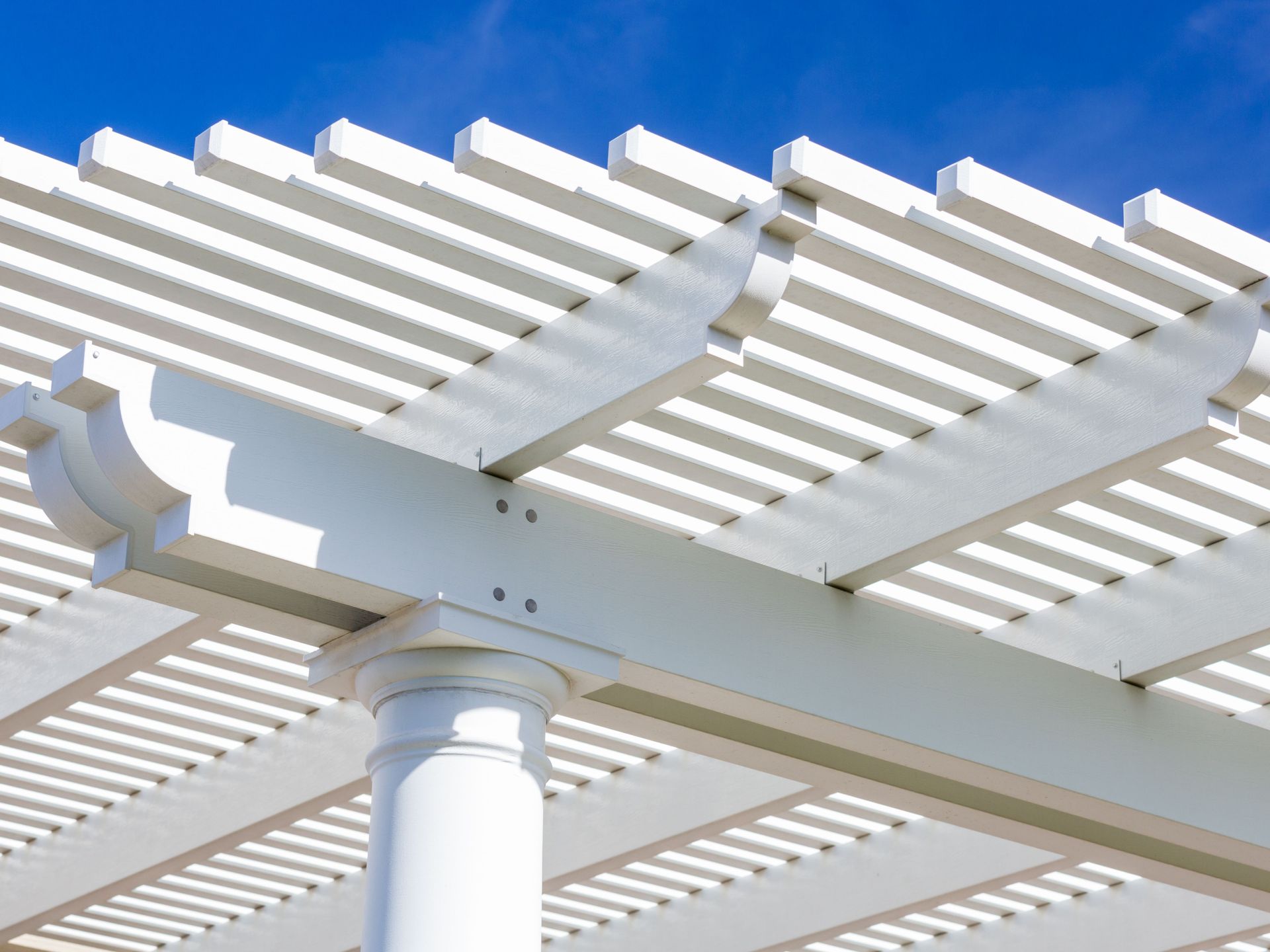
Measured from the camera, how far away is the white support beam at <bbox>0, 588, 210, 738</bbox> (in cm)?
877

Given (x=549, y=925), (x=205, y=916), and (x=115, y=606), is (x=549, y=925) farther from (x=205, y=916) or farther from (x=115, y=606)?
(x=115, y=606)

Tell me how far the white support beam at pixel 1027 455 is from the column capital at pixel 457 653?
54.7 inches

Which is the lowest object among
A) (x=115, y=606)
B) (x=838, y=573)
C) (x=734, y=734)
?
(x=734, y=734)

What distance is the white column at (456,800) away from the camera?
18.6 ft

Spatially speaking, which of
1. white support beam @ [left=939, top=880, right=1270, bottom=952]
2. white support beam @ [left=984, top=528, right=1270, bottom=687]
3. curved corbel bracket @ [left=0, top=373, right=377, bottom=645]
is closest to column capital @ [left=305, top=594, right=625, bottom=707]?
curved corbel bracket @ [left=0, top=373, right=377, bottom=645]

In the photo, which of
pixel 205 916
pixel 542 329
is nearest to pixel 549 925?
pixel 205 916

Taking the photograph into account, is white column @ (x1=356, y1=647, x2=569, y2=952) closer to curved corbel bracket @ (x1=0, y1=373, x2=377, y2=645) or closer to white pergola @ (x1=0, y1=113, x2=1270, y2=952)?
white pergola @ (x1=0, y1=113, x2=1270, y2=952)

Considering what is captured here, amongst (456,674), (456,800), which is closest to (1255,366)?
(456,674)

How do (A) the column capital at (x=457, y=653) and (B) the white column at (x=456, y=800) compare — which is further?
(A) the column capital at (x=457, y=653)

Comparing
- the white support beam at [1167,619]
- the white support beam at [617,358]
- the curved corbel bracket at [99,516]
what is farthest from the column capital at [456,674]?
the white support beam at [1167,619]

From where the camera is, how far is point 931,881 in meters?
11.4

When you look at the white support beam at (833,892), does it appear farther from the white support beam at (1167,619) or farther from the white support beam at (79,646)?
the white support beam at (79,646)

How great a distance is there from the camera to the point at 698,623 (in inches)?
270

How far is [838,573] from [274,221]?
110 inches
